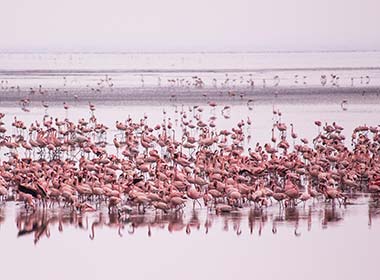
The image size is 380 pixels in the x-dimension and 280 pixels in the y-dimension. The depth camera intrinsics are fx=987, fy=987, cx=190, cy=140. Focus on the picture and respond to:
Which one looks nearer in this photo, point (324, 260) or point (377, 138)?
point (324, 260)

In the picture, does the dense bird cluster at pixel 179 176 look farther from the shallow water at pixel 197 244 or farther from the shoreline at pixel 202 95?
the shoreline at pixel 202 95

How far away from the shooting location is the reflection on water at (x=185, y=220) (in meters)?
11.0

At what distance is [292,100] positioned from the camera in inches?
1065

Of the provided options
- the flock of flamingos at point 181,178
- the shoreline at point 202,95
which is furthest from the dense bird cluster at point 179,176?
Answer: the shoreline at point 202,95

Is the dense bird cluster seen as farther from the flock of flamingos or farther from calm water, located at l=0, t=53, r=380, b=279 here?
calm water, located at l=0, t=53, r=380, b=279

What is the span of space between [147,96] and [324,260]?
1821 cm

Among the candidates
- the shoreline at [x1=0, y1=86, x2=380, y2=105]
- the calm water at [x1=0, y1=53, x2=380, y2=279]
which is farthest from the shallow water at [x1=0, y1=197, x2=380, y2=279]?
the shoreline at [x1=0, y1=86, x2=380, y2=105]

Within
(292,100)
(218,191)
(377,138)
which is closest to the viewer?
(218,191)

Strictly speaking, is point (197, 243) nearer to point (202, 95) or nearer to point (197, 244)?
point (197, 244)

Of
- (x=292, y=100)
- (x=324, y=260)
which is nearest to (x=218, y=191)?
(x=324, y=260)

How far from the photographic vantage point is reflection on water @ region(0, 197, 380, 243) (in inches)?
432

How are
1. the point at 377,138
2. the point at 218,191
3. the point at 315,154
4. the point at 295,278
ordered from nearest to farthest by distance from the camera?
the point at 295,278, the point at 218,191, the point at 315,154, the point at 377,138

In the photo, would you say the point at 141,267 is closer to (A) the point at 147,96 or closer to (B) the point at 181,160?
(B) the point at 181,160

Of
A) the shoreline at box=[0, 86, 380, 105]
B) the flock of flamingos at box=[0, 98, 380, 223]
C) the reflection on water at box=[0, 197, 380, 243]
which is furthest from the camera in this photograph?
the shoreline at box=[0, 86, 380, 105]
